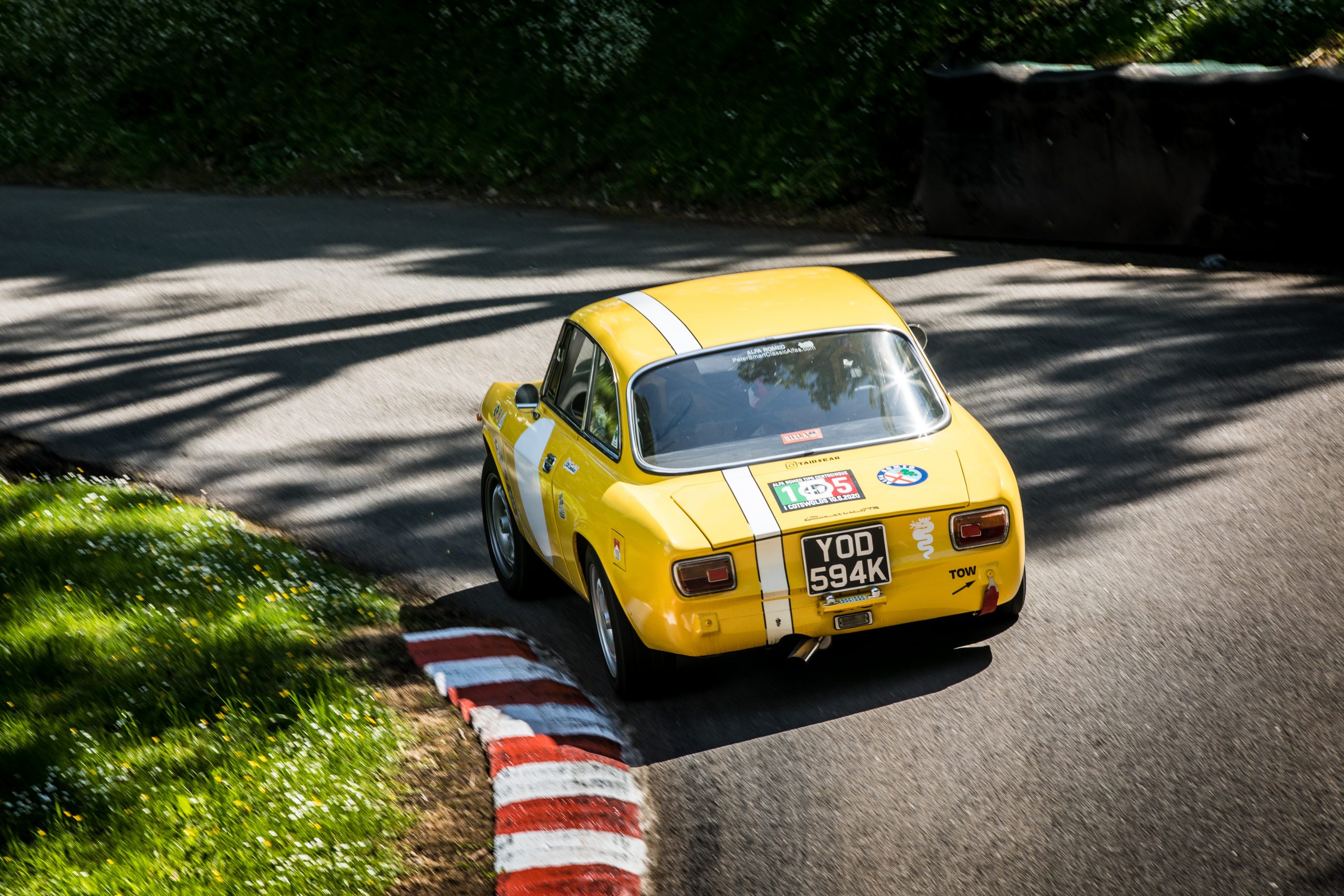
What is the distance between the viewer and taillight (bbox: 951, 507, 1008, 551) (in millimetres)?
5738

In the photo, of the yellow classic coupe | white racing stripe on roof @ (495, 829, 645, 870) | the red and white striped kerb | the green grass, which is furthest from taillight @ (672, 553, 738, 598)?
the green grass

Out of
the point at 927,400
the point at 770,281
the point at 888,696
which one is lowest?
the point at 888,696

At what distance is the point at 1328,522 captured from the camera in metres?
7.11

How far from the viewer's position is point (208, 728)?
5.62m

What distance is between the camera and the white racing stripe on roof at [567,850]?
15.6ft

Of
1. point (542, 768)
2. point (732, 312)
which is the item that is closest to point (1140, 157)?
point (732, 312)

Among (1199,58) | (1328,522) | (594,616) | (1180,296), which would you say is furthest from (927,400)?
(1199,58)

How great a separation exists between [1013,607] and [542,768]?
7.52 feet

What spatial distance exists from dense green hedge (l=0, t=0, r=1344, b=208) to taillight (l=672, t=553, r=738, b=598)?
11.6 metres

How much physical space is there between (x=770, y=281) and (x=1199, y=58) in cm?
1057

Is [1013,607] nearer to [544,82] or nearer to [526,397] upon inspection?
[526,397]

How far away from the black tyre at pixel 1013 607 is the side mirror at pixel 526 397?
2661 millimetres

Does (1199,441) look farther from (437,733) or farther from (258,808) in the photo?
(258,808)

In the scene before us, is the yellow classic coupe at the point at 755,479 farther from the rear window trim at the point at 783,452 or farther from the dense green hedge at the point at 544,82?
the dense green hedge at the point at 544,82
